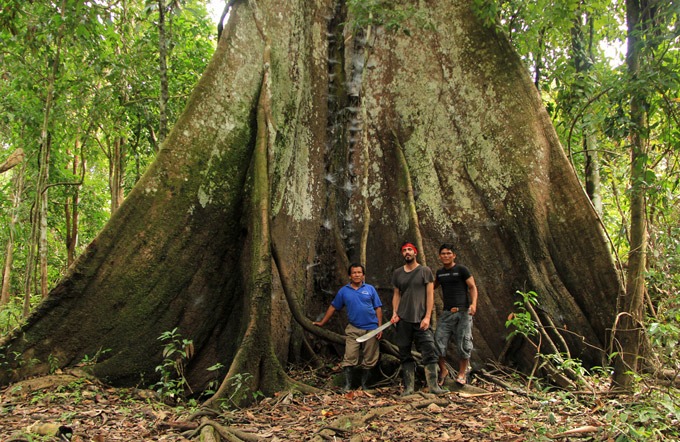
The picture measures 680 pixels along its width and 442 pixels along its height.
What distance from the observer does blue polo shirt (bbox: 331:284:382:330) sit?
17.6 ft

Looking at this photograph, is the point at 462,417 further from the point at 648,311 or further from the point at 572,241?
the point at 648,311

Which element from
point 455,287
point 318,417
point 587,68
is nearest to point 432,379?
point 455,287

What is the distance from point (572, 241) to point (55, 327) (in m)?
5.48

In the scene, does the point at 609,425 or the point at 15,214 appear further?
the point at 15,214

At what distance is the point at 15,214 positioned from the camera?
10.8 m

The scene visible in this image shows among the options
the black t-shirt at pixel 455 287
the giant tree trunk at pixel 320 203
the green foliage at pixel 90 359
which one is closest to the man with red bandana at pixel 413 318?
the black t-shirt at pixel 455 287

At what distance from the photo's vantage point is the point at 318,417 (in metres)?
4.12

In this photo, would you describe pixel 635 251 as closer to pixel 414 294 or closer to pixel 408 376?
pixel 414 294

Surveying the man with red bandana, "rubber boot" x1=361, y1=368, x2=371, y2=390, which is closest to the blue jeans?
the man with red bandana

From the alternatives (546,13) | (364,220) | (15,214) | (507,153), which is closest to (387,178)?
(364,220)

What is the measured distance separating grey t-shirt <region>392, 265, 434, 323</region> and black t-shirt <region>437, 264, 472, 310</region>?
0.26 m

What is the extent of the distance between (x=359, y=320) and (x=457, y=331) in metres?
1.03

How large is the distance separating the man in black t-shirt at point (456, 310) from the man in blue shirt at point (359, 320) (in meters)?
0.68

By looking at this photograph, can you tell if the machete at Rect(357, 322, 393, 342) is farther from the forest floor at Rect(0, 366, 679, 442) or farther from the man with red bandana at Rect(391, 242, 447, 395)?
the forest floor at Rect(0, 366, 679, 442)
